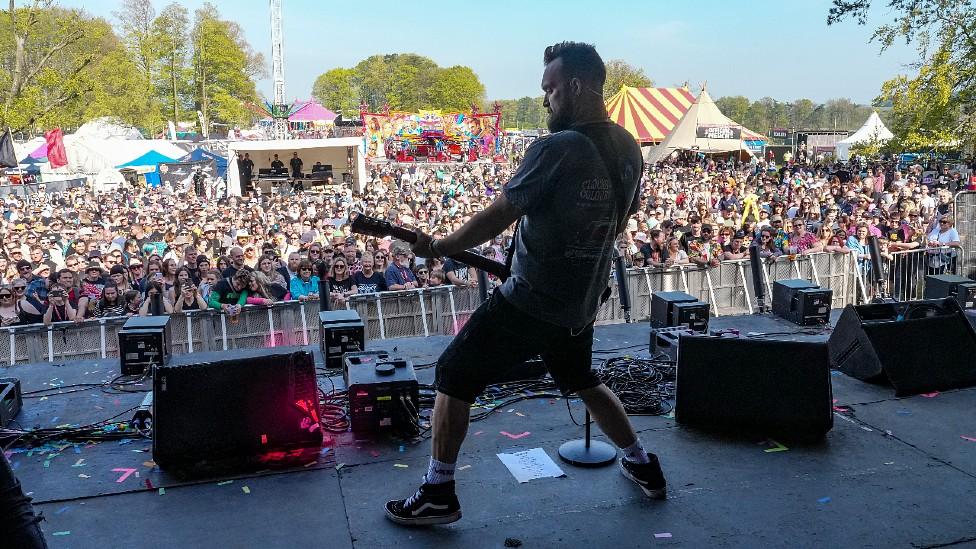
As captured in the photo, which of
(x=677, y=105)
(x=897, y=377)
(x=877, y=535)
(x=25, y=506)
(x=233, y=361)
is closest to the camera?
(x=25, y=506)

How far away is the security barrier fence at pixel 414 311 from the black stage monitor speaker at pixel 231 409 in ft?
14.7

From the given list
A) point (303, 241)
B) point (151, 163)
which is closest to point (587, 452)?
point (303, 241)

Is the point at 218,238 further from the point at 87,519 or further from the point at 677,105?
the point at 677,105

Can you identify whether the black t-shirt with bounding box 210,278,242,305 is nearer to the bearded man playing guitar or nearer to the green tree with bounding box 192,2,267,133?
the bearded man playing guitar

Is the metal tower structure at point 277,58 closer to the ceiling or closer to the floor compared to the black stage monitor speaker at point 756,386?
closer to the ceiling

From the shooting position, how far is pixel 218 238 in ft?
47.4

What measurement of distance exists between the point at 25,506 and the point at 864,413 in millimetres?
4355

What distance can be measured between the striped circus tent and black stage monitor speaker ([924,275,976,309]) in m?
27.6

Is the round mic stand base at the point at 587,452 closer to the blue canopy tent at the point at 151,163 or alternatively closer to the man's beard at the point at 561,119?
the man's beard at the point at 561,119

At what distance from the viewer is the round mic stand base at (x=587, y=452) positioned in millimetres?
3701

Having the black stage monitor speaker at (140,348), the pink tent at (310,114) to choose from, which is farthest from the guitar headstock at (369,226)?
the pink tent at (310,114)

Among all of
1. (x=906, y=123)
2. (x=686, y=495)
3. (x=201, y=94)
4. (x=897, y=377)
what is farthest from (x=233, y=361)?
(x=201, y=94)

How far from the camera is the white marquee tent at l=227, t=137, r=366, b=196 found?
27641 millimetres

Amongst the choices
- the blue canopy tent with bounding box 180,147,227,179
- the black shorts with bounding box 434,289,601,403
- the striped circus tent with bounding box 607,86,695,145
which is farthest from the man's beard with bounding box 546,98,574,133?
the striped circus tent with bounding box 607,86,695,145
